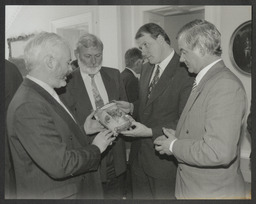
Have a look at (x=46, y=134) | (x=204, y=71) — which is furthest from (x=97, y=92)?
(x=204, y=71)

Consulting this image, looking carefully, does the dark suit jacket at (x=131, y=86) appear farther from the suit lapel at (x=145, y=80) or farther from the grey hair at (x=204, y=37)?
the grey hair at (x=204, y=37)

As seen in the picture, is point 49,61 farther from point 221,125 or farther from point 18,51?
point 221,125

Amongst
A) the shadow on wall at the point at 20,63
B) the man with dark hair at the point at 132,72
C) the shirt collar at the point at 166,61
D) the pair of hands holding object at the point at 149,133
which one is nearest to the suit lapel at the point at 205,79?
the pair of hands holding object at the point at 149,133

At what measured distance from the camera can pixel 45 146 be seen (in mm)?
1315

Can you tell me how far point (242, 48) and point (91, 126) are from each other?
118 centimetres

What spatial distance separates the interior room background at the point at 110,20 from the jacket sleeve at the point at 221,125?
481 mm

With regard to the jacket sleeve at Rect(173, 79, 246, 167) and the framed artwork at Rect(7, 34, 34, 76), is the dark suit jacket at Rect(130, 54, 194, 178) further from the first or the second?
the framed artwork at Rect(7, 34, 34, 76)

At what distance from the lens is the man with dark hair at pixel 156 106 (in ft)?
6.03

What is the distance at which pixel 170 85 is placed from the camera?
186cm

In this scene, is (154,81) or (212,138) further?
(154,81)

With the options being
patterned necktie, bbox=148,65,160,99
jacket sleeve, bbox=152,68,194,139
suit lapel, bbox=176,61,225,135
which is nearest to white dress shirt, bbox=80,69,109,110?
patterned necktie, bbox=148,65,160,99

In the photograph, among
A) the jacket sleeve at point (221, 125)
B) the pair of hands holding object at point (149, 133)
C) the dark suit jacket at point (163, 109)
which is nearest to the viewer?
the jacket sleeve at point (221, 125)

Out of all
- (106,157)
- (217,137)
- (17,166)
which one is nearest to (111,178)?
(106,157)

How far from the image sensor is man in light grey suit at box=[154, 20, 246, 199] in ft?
4.27
